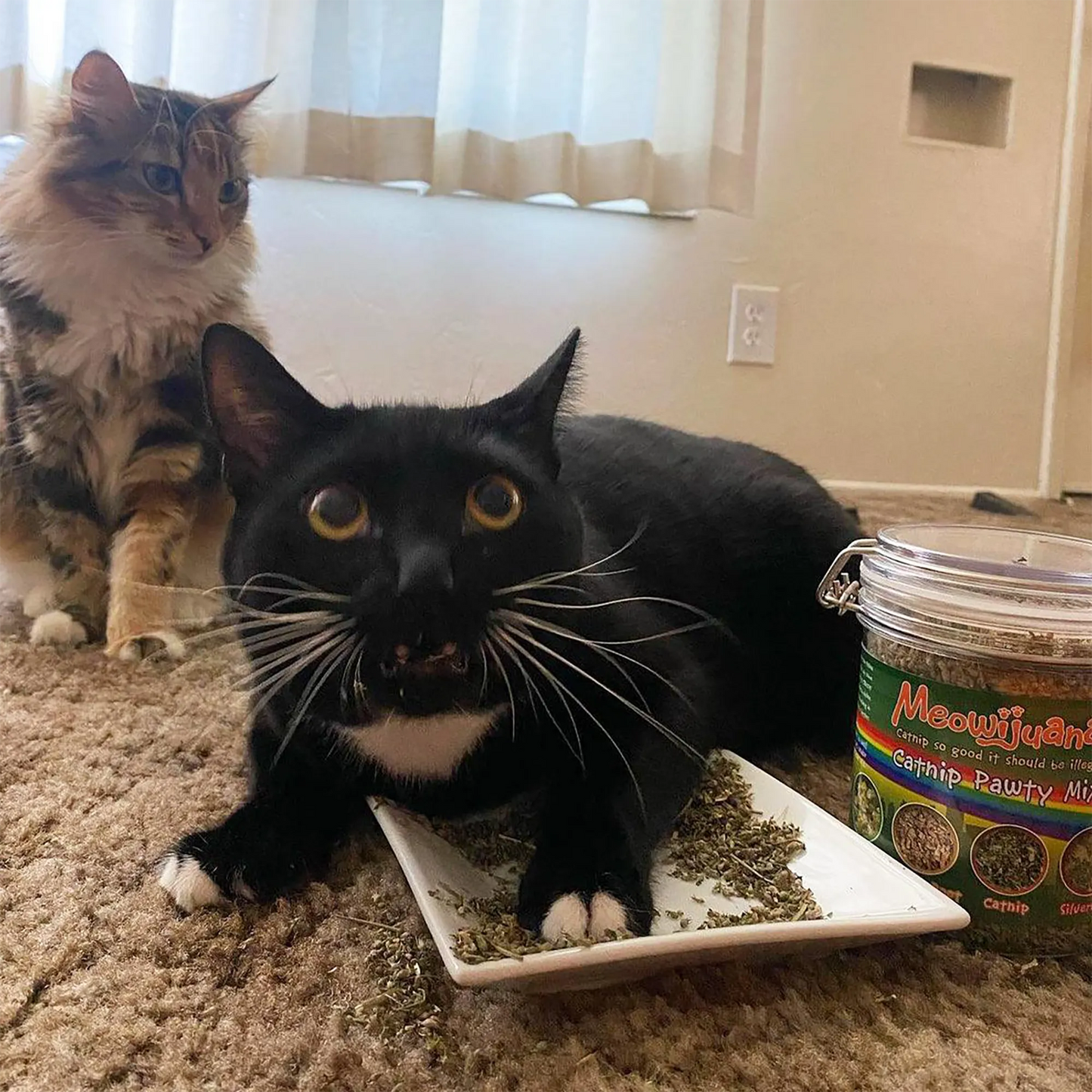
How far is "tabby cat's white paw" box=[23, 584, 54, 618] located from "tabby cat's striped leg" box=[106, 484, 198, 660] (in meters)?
0.12

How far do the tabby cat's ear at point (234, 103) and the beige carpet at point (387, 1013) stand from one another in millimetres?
1053

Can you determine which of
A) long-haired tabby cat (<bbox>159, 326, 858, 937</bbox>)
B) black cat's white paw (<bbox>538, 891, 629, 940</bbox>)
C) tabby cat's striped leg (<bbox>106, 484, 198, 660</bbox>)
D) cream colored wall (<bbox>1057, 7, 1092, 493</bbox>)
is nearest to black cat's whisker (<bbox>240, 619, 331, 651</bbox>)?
long-haired tabby cat (<bbox>159, 326, 858, 937</bbox>)

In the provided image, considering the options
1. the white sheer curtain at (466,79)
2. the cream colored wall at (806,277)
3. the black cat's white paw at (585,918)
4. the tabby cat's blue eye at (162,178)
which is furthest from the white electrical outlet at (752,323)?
the black cat's white paw at (585,918)

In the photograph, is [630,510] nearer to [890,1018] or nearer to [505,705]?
[505,705]

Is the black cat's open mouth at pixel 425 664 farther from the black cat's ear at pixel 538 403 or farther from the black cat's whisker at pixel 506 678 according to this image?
the black cat's ear at pixel 538 403

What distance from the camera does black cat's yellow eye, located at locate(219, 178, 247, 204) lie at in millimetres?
1365

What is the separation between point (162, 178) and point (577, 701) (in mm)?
1014

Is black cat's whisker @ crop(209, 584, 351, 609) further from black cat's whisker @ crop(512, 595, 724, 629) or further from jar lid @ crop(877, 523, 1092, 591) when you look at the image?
jar lid @ crop(877, 523, 1092, 591)

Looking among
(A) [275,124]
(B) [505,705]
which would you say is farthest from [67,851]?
(A) [275,124]

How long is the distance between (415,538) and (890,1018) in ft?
1.27

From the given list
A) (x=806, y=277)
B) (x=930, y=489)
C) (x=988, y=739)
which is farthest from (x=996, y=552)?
(x=930, y=489)

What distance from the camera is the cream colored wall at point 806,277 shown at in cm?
200

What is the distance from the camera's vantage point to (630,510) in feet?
3.06

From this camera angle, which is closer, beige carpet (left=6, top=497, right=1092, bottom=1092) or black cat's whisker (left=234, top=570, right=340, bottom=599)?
beige carpet (left=6, top=497, right=1092, bottom=1092)
